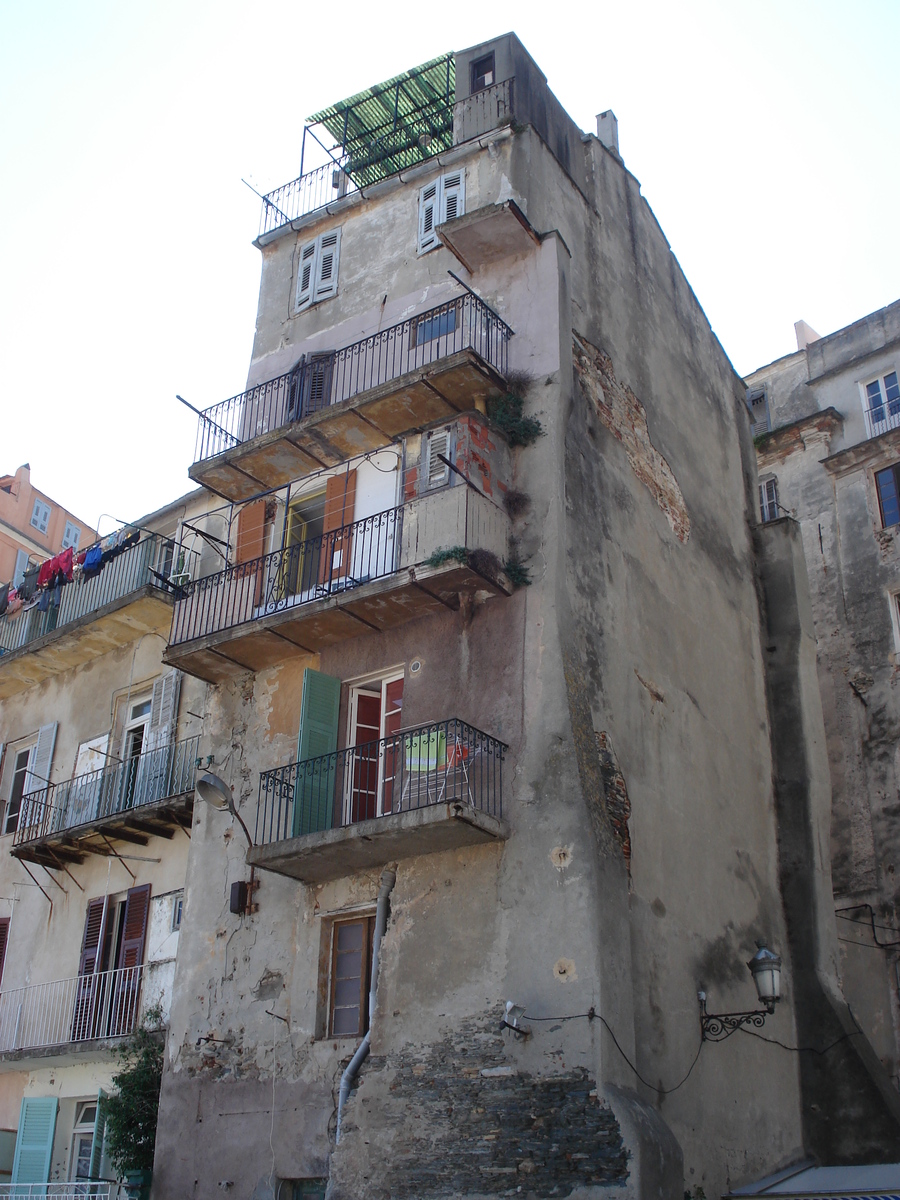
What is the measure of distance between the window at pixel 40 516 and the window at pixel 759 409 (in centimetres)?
2128

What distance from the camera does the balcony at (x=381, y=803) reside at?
44.9 ft

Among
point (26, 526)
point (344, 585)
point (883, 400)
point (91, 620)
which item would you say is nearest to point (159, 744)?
point (91, 620)

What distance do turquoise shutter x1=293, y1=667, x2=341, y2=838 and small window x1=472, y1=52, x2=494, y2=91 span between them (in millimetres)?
10222

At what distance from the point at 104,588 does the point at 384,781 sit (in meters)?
8.47

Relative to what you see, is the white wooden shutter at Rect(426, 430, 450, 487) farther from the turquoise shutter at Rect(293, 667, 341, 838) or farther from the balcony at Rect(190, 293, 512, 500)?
the turquoise shutter at Rect(293, 667, 341, 838)

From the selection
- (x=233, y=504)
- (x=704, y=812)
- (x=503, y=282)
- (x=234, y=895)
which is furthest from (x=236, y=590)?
(x=704, y=812)

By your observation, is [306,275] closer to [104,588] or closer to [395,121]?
[395,121]

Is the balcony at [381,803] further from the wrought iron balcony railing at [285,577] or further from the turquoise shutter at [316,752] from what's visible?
the wrought iron balcony railing at [285,577]

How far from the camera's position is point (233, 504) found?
1914 centimetres

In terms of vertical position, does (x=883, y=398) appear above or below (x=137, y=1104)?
above

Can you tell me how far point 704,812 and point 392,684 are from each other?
177 inches

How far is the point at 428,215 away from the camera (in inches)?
782

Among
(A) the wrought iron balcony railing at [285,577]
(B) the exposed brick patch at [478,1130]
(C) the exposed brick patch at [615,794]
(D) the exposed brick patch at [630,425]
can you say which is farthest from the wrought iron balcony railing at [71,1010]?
(D) the exposed brick patch at [630,425]

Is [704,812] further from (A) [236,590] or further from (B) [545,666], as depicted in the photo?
(A) [236,590]
